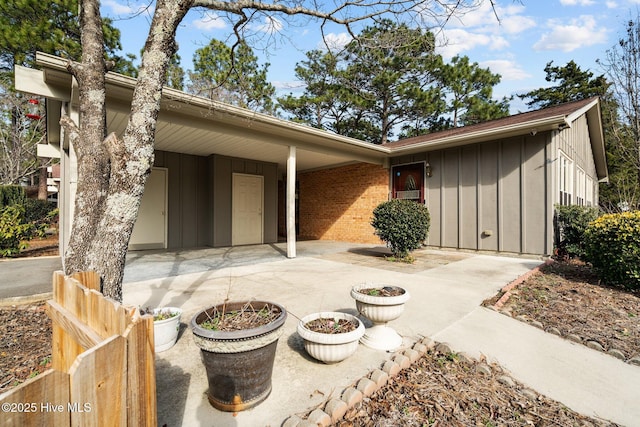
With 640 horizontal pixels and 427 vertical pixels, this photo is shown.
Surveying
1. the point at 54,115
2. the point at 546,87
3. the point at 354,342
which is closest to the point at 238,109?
the point at 54,115

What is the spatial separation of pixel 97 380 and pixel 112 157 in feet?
5.01

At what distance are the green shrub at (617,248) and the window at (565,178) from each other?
278 centimetres

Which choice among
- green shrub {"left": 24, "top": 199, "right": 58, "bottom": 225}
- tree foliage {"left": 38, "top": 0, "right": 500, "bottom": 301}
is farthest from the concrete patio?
green shrub {"left": 24, "top": 199, "right": 58, "bottom": 225}

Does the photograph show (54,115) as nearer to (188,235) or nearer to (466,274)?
(188,235)

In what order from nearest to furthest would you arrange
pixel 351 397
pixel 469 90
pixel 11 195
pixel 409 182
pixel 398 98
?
pixel 351 397
pixel 409 182
pixel 11 195
pixel 398 98
pixel 469 90

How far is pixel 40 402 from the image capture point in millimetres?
A: 680

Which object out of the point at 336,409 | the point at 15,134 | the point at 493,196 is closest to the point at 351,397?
the point at 336,409

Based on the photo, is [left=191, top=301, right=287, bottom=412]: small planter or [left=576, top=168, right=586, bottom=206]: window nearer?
[left=191, top=301, right=287, bottom=412]: small planter

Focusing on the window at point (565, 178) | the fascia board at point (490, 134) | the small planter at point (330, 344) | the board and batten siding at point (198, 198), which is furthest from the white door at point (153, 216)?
the window at point (565, 178)

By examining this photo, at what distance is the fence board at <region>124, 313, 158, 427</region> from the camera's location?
910mm

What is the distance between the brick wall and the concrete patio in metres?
4.10

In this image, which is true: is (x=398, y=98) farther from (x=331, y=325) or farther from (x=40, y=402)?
(x=40, y=402)

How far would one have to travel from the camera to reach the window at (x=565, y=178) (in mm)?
6699

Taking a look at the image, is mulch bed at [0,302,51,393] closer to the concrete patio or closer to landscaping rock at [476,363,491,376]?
the concrete patio
